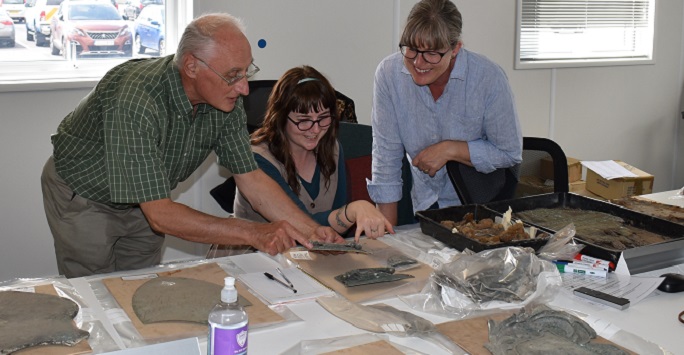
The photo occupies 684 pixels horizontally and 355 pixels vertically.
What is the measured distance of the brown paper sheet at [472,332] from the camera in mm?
1623

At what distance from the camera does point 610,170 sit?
4.26 meters

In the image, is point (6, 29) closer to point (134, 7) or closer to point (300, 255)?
point (134, 7)

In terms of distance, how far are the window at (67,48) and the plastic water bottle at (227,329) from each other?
8.80ft

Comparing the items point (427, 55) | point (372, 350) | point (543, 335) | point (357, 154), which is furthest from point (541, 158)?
point (372, 350)

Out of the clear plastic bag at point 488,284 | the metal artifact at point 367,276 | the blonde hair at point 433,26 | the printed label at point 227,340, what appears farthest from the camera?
the blonde hair at point 433,26

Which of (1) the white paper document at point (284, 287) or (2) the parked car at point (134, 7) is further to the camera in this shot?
(2) the parked car at point (134, 7)

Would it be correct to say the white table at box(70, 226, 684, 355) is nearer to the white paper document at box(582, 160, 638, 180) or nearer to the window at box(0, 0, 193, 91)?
the window at box(0, 0, 193, 91)

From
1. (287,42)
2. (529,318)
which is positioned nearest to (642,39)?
(287,42)

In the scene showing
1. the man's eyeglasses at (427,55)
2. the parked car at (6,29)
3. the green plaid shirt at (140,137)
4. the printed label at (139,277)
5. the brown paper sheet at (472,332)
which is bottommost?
the brown paper sheet at (472,332)

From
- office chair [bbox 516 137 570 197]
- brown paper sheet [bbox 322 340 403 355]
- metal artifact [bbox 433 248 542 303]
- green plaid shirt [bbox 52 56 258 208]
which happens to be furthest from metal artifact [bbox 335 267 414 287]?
office chair [bbox 516 137 570 197]

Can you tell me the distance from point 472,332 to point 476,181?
3.77 ft

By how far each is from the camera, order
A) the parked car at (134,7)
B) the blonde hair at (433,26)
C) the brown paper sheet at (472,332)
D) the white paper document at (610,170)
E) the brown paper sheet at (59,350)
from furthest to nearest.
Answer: the white paper document at (610,170) < the parked car at (134,7) < the blonde hair at (433,26) < the brown paper sheet at (472,332) < the brown paper sheet at (59,350)

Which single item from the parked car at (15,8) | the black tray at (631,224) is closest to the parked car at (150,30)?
the parked car at (15,8)

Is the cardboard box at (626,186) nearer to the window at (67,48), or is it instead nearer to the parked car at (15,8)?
the window at (67,48)
